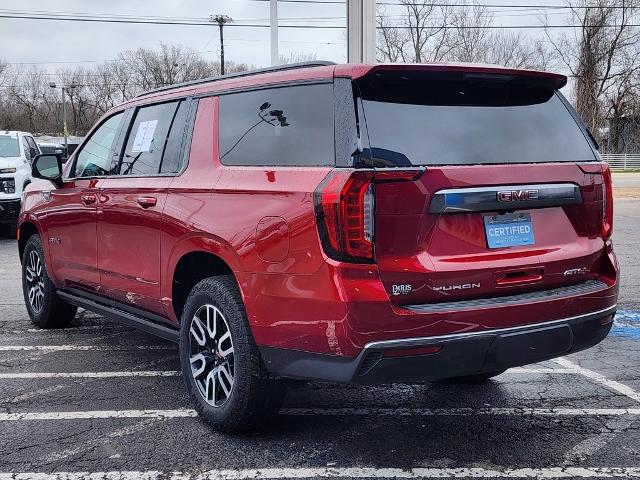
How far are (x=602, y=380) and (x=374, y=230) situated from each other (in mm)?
2506

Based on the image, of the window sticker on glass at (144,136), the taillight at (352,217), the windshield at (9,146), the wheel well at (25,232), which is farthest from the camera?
the windshield at (9,146)

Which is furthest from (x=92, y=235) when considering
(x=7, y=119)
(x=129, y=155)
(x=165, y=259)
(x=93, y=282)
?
(x=7, y=119)

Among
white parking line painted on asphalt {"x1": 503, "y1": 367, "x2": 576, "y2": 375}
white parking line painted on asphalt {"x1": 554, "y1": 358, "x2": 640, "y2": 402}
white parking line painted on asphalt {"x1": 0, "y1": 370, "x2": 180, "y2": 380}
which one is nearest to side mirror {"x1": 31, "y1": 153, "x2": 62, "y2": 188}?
white parking line painted on asphalt {"x1": 0, "y1": 370, "x2": 180, "y2": 380}

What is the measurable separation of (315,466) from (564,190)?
1.80m

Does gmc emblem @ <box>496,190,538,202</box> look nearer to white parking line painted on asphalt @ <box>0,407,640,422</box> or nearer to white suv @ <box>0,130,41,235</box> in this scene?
white parking line painted on asphalt @ <box>0,407,640,422</box>

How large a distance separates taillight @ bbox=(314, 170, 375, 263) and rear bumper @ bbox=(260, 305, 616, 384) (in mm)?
403

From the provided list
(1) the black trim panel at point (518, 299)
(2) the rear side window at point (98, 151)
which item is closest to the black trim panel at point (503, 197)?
(1) the black trim panel at point (518, 299)

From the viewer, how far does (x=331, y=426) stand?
377cm

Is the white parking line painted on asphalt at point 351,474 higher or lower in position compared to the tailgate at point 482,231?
lower

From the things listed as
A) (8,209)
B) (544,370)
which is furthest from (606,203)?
(8,209)

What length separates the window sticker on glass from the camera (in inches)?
176

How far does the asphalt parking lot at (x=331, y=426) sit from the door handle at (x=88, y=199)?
3.84 feet

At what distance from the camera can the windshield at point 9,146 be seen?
542 inches

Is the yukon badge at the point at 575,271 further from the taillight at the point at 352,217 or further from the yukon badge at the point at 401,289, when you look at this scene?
the taillight at the point at 352,217
